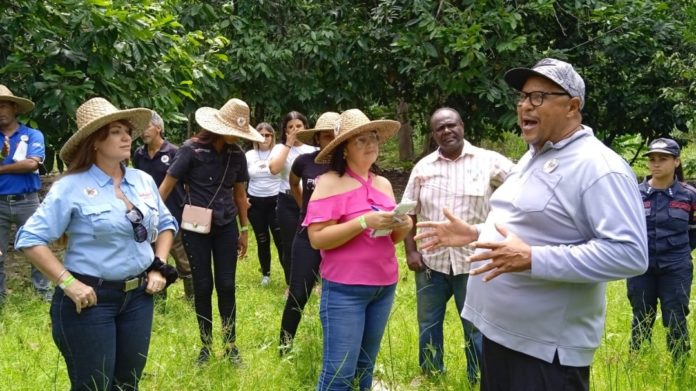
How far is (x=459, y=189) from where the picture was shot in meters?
4.02

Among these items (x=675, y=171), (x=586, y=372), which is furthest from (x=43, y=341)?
(x=675, y=171)

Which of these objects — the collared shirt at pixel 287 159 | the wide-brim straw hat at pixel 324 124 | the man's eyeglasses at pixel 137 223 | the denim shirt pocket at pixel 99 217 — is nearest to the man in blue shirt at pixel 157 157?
the collared shirt at pixel 287 159

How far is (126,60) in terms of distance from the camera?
7102mm

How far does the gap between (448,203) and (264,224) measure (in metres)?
3.91

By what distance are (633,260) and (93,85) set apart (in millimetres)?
5516

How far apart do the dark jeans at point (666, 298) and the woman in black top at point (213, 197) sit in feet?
9.36

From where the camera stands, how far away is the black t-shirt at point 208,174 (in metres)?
4.60

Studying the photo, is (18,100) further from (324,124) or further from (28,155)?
(324,124)

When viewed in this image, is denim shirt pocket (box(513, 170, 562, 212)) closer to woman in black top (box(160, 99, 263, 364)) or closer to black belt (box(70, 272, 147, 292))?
black belt (box(70, 272, 147, 292))

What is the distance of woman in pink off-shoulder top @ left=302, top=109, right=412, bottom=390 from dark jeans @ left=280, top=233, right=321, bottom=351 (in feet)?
3.89

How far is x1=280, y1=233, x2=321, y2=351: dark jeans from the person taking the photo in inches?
182

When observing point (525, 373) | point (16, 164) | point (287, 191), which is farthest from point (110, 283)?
point (16, 164)

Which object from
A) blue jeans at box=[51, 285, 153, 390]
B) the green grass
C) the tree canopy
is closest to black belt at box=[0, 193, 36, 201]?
the green grass

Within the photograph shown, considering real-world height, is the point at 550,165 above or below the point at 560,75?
below
